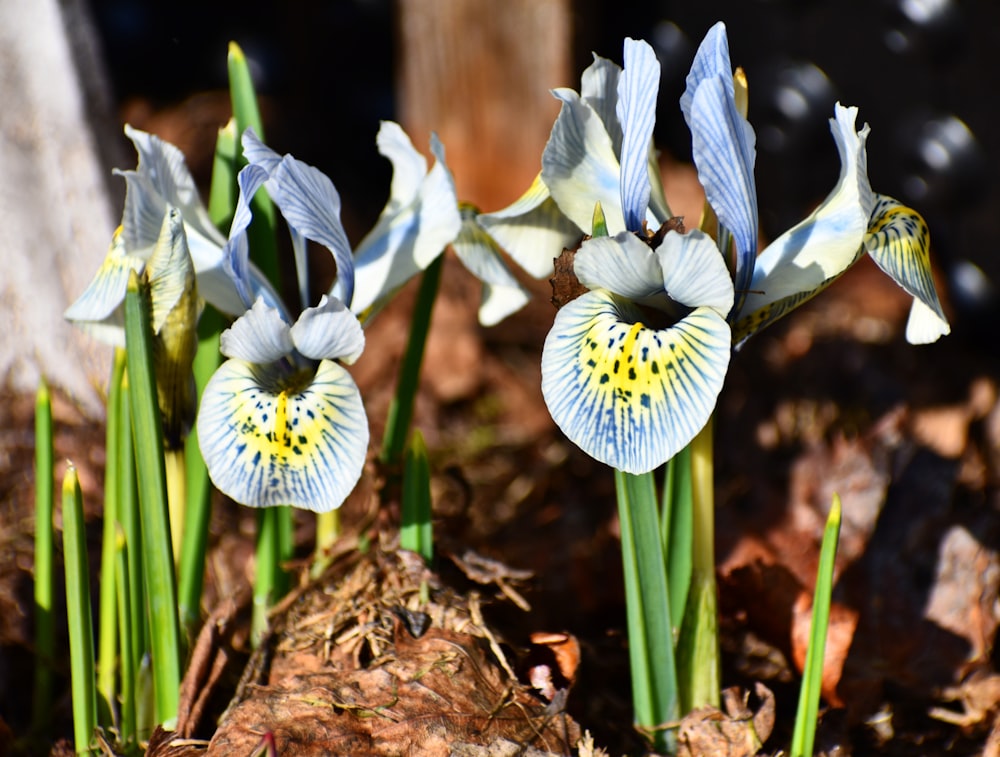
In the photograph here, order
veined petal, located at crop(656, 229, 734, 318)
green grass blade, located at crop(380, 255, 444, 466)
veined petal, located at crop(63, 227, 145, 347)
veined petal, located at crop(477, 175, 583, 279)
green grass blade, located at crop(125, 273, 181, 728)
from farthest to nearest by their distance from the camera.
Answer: green grass blade, located at crop(380, 255, 444, 466)
veined petal, located at crop(477, 175, 583, 279)
veined petal, located at crop(63, 227, 145, 347)
green grass blade, located at crop(125, 273, 181, 728)
veined petal, located at crop(656, 229, 734, 318)

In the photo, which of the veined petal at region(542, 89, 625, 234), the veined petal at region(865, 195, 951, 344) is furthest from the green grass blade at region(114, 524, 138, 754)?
the veined petal at region(865, 195, 951, 344)

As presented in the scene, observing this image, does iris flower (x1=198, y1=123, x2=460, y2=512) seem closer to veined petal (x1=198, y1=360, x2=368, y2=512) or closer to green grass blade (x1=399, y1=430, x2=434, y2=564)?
veined petal (x1=198, y1=360, x2=368, y2=512)

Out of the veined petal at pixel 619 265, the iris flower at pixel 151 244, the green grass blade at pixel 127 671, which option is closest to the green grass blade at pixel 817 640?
the veined petal at pixel 619 265

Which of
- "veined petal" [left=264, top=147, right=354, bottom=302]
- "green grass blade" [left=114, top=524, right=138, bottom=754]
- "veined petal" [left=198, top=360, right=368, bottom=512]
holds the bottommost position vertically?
"green grass blade" [left=114, top=524, right=138, bottom=754]

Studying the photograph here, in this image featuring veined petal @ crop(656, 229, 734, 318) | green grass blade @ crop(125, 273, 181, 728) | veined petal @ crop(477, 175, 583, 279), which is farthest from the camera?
veined petal @ crop(477, 175, 583, 279)

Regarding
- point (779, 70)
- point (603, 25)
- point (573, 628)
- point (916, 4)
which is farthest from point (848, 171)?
point (603, 25)

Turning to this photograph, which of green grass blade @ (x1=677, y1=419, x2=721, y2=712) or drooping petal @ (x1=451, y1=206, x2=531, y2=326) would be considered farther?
drooping petal @ (x1=451, y1=206, x2=531, y2=326)

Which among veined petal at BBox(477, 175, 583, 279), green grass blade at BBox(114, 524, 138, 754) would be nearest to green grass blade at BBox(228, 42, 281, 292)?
veined petal at BBox(477, 175, 583, 279)

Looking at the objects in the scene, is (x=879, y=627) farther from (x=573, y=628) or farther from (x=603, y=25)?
(x=603, y=25)

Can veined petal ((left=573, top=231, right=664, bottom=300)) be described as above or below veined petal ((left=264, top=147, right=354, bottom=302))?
below

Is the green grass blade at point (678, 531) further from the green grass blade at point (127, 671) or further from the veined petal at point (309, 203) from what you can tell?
the green grass blade at point (127, 671)
